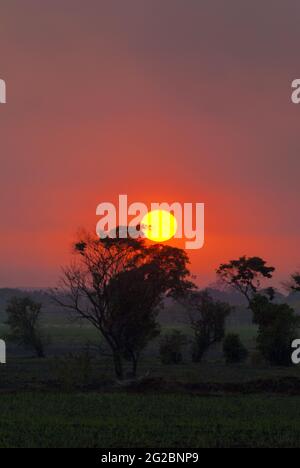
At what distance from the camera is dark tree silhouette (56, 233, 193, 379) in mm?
49656

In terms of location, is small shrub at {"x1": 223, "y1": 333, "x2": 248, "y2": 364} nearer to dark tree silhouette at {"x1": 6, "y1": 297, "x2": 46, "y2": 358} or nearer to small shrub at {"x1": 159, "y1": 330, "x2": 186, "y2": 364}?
small shrub at {"x1": 159, "y1": 330, "x2": 186, "y2": 364}

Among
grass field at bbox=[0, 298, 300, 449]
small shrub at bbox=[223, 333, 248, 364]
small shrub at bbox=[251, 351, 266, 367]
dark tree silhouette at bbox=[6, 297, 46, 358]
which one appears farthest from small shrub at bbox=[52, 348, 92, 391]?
dark tree silhouette at bbox=[6, 297, 46, 358]

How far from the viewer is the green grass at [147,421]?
2262cm

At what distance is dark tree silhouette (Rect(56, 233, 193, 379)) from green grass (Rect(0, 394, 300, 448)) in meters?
14.7

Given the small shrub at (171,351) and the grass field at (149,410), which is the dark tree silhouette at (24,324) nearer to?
the small shrub at (171,351)

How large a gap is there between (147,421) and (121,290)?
23.5 meters

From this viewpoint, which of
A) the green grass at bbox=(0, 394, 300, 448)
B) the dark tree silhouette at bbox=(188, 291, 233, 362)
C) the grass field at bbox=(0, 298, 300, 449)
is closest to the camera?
the green grass at bbox=(0, 394, 300, 448)

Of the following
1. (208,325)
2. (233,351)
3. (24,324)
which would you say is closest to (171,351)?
(208,325)

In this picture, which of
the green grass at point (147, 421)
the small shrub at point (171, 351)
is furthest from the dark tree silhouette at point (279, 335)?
the green grass at point (147, 421)

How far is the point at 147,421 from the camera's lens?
87.9 ft

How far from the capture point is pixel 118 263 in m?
51.2
